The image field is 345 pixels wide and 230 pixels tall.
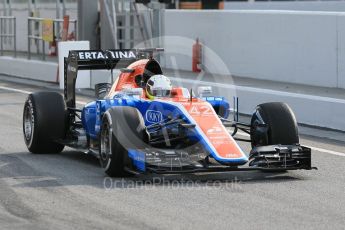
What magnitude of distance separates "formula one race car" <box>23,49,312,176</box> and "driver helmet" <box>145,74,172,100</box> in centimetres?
1

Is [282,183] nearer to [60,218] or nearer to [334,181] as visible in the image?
[334,181]

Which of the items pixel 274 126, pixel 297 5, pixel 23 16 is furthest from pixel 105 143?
pixel 23 16

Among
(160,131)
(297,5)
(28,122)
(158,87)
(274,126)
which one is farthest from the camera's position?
(297,5)

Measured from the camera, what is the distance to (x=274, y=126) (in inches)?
455

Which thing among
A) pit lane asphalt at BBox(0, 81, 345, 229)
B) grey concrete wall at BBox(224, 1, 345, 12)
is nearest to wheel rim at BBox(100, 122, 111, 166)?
pit lane asphalt at BBox(0, 81, 345, 229)

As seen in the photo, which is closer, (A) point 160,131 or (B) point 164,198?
(B) point 164,198

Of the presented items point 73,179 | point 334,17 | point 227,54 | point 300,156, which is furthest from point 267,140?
point 227,54

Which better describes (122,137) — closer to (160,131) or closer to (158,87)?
(160,131)

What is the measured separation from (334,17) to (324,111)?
417 cm

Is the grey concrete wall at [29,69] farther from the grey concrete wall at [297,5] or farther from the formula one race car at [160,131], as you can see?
the formula one race car at [160,131]

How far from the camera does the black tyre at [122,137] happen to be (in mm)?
10898

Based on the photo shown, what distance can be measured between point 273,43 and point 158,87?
1114 centimetres

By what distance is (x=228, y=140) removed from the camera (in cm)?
1082

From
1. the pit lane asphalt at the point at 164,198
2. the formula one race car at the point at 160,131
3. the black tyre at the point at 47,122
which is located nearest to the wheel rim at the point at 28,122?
the black tyre at the point at 47,122
